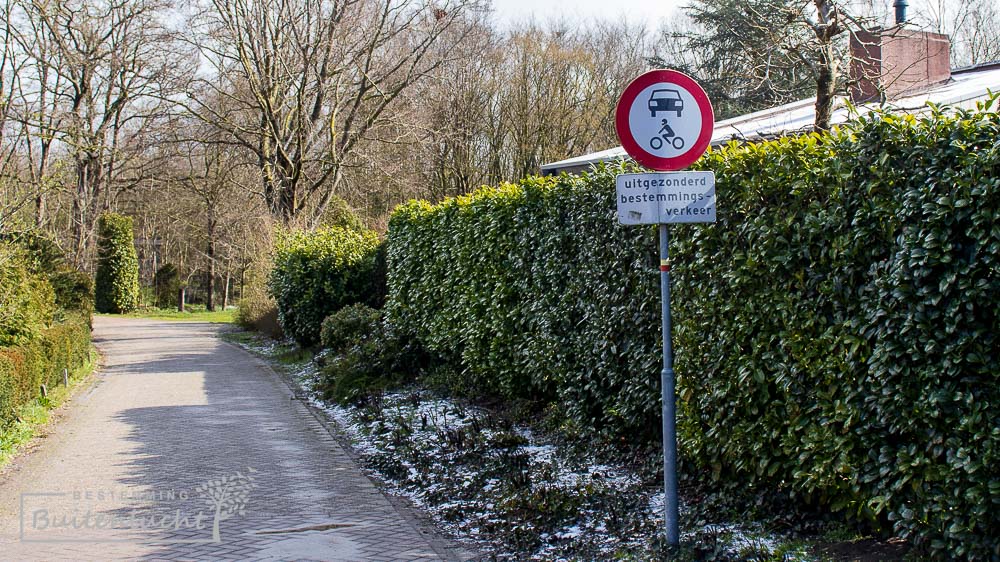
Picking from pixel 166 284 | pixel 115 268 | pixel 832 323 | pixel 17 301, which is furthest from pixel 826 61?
pixel 166 284

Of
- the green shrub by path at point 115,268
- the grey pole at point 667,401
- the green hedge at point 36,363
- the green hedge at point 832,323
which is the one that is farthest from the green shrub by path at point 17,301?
the green shrub by path at point 115,268

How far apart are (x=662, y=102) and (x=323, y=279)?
16.2 meters

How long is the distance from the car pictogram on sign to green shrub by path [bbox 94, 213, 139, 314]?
4201 cm

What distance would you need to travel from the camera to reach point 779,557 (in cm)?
512

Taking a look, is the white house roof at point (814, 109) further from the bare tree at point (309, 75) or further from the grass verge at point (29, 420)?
the bare tree at point (309, 75)

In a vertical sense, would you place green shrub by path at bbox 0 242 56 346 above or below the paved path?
above

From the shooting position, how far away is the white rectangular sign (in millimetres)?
5695

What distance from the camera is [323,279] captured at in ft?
69.4

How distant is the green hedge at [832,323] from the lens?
4328 millimetres

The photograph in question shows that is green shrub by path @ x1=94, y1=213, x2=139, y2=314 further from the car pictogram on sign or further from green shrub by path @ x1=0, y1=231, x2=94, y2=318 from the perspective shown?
the car pictogram on sign

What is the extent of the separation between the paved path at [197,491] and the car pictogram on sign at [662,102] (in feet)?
11.2

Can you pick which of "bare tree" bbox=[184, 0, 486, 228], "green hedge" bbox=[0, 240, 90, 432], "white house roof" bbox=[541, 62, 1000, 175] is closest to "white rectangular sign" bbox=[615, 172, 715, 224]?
"white house roof" bbox=[541, 62, 1000, 175]

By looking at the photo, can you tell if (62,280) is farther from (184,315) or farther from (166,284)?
(166,284)

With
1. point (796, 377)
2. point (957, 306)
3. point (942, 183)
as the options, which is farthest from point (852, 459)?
point (942, 183)
